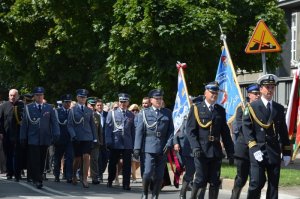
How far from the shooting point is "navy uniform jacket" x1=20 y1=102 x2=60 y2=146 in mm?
17734

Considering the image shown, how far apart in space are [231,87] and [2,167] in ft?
23.7

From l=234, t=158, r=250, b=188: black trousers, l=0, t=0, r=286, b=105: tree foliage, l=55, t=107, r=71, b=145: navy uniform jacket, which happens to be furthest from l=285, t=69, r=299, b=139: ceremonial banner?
l=0, t=0, r=286, b=105: tree foliage

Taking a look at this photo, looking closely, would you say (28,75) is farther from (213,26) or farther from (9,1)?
(213,26)

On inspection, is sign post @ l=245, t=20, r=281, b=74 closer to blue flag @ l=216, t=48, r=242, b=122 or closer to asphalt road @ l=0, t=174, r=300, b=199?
blue flag @ l=216, t=48, r=242, b=122

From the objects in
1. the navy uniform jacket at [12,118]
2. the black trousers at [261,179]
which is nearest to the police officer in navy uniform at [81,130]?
the navy uniform jacket at [12,118]

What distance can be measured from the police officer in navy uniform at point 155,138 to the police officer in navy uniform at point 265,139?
278 centimetres

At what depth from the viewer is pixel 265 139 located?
12.0 meters

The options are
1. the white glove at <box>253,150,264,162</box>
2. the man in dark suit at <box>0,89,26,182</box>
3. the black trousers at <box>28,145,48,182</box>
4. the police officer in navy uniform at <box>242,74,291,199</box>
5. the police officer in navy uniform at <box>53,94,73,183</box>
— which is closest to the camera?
the white glove at <box>253,150,264,162</box>

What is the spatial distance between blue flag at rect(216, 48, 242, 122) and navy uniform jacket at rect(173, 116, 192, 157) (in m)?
1.27

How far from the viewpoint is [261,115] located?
39.6ft

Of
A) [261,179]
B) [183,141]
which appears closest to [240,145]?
[261,179]

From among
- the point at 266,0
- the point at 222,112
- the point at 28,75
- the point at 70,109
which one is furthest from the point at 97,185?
the point at 28,75

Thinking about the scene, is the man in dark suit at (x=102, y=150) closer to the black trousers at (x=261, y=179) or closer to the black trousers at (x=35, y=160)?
the black trousers at (x=35, y=160)

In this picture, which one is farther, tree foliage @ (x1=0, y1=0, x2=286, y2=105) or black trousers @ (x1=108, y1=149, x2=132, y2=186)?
tree foliage @ (x1=0, y1=0, x2=286, y2=105)
